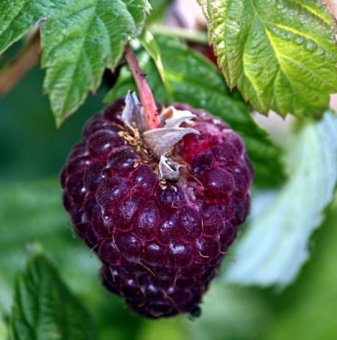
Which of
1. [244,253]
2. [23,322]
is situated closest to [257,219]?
[244,253]

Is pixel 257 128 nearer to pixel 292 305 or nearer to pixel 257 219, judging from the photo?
pixel 257 219

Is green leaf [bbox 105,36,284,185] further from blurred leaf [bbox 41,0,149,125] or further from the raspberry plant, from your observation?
blurred leaf [bbox 41,0,149,125]

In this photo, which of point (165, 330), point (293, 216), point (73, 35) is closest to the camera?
point (73, 35)

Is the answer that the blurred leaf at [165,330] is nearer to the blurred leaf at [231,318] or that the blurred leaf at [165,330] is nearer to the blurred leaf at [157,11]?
the blurred leaf at [231,318]

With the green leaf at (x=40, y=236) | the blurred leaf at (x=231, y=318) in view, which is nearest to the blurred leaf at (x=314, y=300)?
the blurred leaf at (x=231, y=318)

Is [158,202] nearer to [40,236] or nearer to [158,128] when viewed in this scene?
[158,128]

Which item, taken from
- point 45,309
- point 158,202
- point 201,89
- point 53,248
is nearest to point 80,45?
point 158,202
